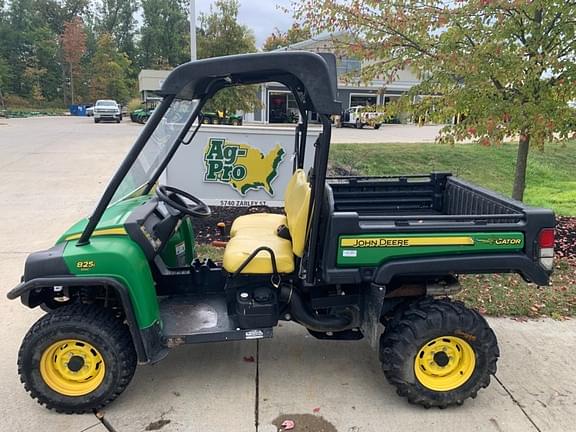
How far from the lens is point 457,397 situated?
9.18 feet

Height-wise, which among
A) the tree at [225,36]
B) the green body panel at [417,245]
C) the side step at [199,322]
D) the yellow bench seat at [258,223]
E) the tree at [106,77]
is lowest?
the side step at [199,322]

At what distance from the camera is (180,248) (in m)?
3.46

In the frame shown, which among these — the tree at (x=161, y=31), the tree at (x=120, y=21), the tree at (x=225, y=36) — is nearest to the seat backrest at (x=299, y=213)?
the tree at (x=225, y=36)

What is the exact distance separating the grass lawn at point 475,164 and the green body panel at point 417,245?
6749mm

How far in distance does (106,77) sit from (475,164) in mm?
48474

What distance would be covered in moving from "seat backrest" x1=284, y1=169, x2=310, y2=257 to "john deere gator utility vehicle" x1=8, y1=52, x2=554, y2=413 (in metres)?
0.01

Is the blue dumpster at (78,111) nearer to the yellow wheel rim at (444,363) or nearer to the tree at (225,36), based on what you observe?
the tree at (225,36)

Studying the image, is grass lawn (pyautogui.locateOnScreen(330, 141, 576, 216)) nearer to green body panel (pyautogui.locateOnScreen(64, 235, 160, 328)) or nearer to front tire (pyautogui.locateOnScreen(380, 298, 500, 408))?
front tire (pyautogui.locateOnScreen(380, 298, 500, 408))

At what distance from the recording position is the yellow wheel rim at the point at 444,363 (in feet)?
9.21

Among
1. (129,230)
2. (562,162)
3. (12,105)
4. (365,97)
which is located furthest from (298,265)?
(12,105)

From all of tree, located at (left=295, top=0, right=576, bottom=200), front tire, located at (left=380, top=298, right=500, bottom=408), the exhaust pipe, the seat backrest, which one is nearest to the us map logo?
tree, located at (left=295, top=0, right=576, bottom=200)

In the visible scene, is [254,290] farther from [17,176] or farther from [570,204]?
[17,176]

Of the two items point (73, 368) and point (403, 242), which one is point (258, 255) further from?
point (73, 368)

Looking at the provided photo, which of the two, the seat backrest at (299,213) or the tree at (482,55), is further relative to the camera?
the tree at (482,55)
